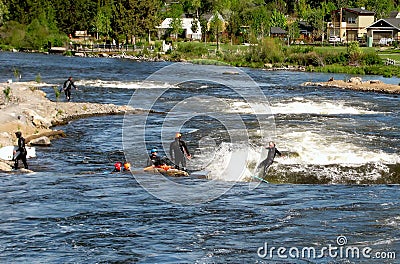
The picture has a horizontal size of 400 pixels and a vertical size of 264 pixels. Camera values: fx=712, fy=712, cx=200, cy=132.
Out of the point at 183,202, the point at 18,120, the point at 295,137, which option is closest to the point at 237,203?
the point at 183,202

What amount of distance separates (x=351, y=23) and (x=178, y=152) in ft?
386

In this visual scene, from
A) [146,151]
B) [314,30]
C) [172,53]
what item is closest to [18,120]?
[146,151]

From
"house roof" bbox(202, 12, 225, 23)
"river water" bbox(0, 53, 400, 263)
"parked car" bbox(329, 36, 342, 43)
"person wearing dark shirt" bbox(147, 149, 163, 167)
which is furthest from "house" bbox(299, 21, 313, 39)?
"person wearing dark shirt" bbox(147, 149, 163, 167)

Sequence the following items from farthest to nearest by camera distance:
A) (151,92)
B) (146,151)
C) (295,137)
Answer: (151,92) < (295,137) < (146,151)

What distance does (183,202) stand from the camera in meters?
25.6

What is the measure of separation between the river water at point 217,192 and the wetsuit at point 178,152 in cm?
93

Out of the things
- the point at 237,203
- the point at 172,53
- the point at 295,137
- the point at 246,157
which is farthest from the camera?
the point at 172,53

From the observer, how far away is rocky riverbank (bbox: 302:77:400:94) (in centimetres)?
6494

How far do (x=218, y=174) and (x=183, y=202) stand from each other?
5.09 metres

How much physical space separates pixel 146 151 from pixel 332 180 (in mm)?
9740

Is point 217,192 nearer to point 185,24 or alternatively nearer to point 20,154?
point 20,154

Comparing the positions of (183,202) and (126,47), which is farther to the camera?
(126,47)

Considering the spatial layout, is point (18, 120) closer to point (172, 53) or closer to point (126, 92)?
point (126, 92)

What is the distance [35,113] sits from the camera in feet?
135
